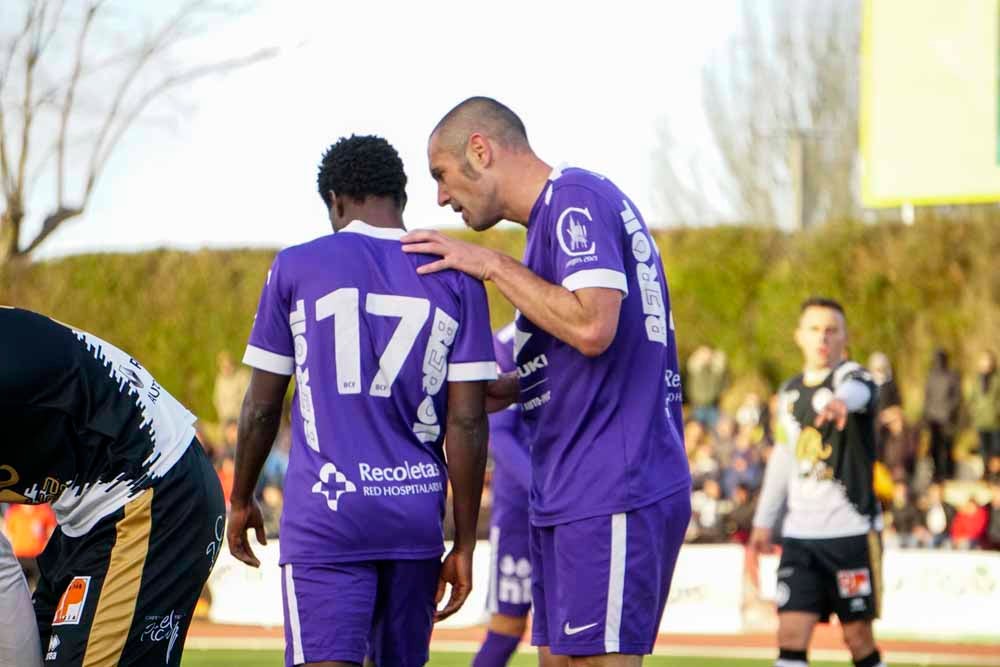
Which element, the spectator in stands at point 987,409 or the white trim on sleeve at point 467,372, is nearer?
the white trim on sleeve at point 467,372

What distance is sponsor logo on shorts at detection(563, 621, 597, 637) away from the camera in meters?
4.60

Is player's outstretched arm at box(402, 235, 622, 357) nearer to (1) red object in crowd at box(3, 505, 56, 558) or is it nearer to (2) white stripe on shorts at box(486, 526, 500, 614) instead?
(2) white stripe on shorts at box(486, 526, 500, 614)

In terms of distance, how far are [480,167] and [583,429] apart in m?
0.90

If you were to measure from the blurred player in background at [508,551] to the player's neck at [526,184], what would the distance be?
2984 mm

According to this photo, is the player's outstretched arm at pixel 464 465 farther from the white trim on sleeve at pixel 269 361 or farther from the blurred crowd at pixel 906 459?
the blurred crowd at pixel 906 459

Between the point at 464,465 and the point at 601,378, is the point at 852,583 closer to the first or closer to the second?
the point at 464,465

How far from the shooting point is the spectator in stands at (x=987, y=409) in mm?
17531

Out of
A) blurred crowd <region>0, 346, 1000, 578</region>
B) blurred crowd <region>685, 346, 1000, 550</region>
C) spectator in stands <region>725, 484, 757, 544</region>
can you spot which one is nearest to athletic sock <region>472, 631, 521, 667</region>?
blurred crowd <region>0, 346, 1000, 578</region>

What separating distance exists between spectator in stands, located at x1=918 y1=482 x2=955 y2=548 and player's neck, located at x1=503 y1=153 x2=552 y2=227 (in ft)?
38.0

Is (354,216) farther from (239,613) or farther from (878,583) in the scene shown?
(239,613)

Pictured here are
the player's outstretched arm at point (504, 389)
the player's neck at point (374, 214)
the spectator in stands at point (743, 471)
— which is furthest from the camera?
the spectator in stands at point (743, 471)

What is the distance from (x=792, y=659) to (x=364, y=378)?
432 cm

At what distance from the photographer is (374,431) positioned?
189 inches

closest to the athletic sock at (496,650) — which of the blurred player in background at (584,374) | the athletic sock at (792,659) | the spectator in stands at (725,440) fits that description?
the athletic sock at (792,659)
